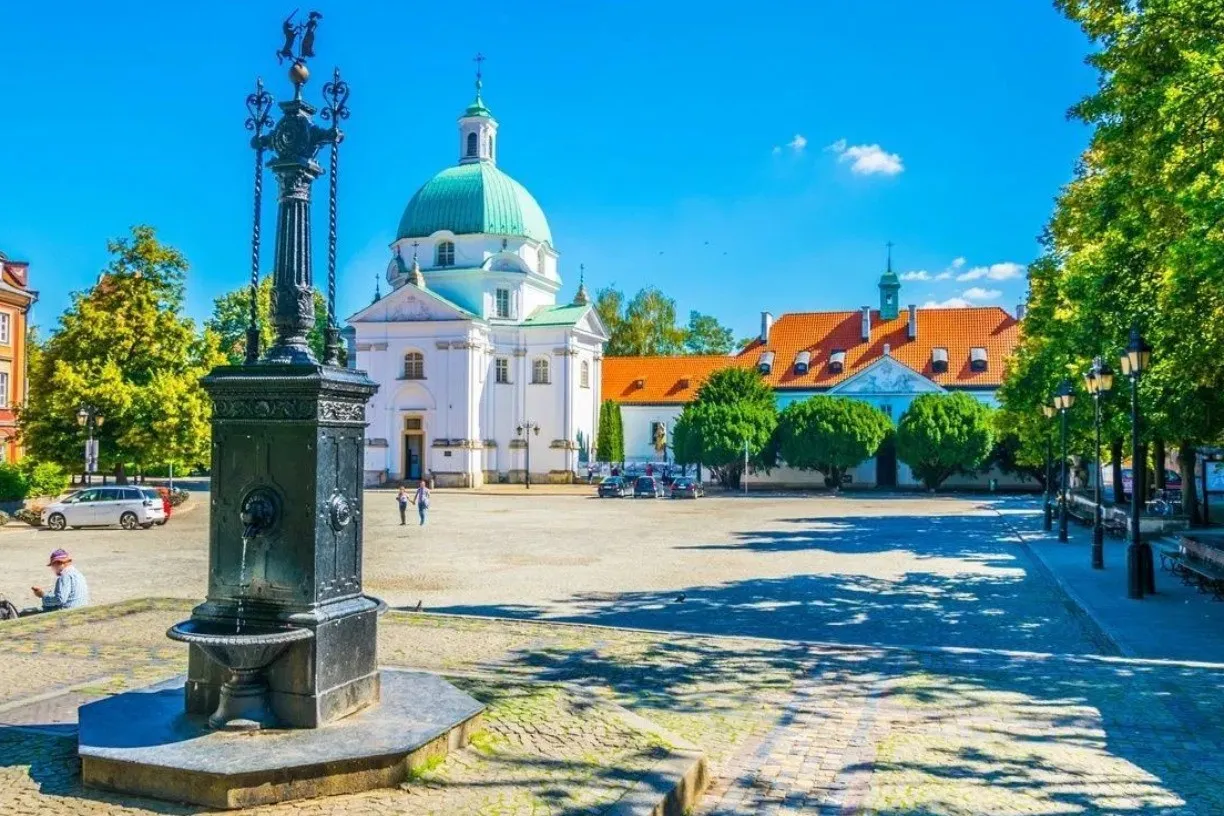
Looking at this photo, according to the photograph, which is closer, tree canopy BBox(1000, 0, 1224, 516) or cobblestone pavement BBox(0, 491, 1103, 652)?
tree canopy BBox(1000, 0, 1224, 516)

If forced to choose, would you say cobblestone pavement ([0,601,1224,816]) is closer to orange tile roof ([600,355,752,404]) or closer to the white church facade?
the white church facade

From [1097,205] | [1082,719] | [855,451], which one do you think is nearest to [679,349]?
[855,451]

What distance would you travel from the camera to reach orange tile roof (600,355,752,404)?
236ft

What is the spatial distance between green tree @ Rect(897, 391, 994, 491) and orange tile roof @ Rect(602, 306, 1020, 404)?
7888 mm

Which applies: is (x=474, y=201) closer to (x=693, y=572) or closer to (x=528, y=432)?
(x=528, y=432)

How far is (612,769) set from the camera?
677 cm

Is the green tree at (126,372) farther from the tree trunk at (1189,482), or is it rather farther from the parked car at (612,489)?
the tree trunk at (1189,482)

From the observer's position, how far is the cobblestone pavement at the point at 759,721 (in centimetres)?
656

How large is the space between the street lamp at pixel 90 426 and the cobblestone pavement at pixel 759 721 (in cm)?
2317

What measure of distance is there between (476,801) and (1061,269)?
96.3ft

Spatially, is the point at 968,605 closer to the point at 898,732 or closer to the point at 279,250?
the point at 898,732

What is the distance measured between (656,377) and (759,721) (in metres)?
65.2

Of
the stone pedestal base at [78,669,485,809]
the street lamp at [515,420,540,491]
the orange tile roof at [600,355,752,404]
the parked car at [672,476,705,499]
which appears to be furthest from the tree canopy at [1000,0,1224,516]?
the orange tile roof at [600,355,752,404]

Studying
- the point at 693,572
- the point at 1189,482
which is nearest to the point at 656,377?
the point at 1189,482
